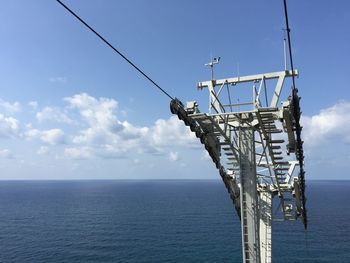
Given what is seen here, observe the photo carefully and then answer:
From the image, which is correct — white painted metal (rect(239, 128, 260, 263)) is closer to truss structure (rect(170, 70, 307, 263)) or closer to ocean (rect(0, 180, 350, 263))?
truss structure (rect(170, 70, 307, 263))

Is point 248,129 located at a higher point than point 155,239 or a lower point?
higher

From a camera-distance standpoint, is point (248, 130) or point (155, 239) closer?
point (248, 130)

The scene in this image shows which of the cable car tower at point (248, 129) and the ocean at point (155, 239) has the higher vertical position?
the cable car tower at point (248, 129)

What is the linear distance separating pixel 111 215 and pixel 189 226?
39651mm

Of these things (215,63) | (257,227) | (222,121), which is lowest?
(257,227)

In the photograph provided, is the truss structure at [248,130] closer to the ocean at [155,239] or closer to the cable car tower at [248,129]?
the cable car tower at [248,129]

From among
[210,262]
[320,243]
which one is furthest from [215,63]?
[320,243]

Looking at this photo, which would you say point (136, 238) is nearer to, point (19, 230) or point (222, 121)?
point (19, 230)

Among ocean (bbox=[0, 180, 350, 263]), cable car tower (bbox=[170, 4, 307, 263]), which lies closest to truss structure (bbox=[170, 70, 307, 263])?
cable car tower (bbox=[170, 4, 307, 263])

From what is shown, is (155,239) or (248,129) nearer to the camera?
(248,129)

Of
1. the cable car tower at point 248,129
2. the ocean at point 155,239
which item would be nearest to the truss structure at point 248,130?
the cable car tower at point 248,129

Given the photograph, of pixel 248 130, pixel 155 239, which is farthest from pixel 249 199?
pixel 155 239

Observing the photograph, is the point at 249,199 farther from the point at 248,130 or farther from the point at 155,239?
the point at 155,239

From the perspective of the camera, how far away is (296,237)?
82688 mm
